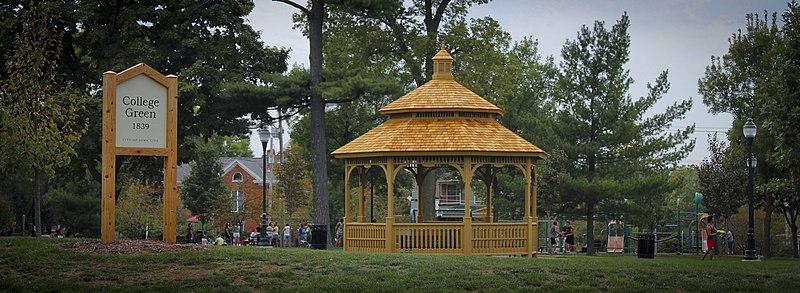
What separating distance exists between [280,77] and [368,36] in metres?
7.12

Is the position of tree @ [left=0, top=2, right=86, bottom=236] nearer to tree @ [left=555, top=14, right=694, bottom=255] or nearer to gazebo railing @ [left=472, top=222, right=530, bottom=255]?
gazebo railing @ [left=472, top=222, right=530, bottom=255]

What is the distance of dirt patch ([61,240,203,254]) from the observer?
24609 mm

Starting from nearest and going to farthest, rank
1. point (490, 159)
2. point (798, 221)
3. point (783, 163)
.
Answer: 1. point (490, 159)
2. point (783, 163)
3. point (798, 221)

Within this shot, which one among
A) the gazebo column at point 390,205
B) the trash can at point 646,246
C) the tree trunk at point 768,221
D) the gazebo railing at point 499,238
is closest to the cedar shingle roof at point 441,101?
the gazebo column at point 390,205

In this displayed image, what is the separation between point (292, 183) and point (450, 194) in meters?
26.2

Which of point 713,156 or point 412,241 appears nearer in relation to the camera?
point 412,241

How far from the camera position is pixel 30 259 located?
24000 mm

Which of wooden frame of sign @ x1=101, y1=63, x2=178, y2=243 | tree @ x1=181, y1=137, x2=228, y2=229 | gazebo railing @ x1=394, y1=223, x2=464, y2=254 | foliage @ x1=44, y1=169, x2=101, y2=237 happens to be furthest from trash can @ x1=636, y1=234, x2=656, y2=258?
tree @ x1=181, y1=137, x2=228, y2=229

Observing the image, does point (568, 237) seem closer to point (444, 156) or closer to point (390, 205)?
point (390, 205)

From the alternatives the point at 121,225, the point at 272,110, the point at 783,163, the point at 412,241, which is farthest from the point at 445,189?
the point at 412,241

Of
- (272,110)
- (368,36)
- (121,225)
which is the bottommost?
(121,225)

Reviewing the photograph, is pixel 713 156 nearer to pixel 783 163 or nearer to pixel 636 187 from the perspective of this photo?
pixel 636 187

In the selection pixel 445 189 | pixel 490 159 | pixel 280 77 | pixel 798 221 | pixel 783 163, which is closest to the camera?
pixel 490 159

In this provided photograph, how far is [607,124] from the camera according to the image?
162 feet
